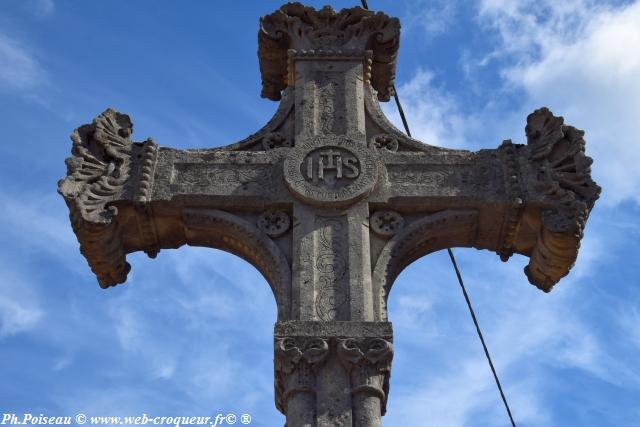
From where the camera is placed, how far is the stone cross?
29.9ft

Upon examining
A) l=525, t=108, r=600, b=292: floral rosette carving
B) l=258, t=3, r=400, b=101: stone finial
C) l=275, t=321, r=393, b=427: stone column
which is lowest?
l=275, t=321, r=393, b=427: stone column

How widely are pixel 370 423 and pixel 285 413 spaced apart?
2.47ft

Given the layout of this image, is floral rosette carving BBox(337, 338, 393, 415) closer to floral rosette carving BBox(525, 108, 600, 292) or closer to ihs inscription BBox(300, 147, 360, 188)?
ihs inscription BBox(300, 147, 360, 188)

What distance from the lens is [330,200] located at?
9484 mm

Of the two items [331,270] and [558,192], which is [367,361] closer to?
[331,270]

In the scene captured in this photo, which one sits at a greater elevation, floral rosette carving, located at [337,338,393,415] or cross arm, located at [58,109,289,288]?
cross arm, located at [58,109,289,288]

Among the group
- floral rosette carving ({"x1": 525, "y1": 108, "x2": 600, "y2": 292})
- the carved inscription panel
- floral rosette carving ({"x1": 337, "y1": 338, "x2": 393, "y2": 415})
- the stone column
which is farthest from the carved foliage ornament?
floral rosette carving ({"x1": 525, "y1": 108, "x2": 600, "y2": 292})

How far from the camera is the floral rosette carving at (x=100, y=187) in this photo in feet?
30.9

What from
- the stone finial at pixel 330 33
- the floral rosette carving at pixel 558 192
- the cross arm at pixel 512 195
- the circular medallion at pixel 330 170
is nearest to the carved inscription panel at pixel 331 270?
the circular medallion at pixel 330 170

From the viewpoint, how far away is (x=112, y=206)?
9523mm

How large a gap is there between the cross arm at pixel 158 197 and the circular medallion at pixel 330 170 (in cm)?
19

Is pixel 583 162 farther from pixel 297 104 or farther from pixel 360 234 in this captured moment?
pixel 297 104

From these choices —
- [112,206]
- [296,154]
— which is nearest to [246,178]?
[296,154]

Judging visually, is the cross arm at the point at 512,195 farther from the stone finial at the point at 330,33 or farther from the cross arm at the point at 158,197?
the stone finial at the point at 330,33
